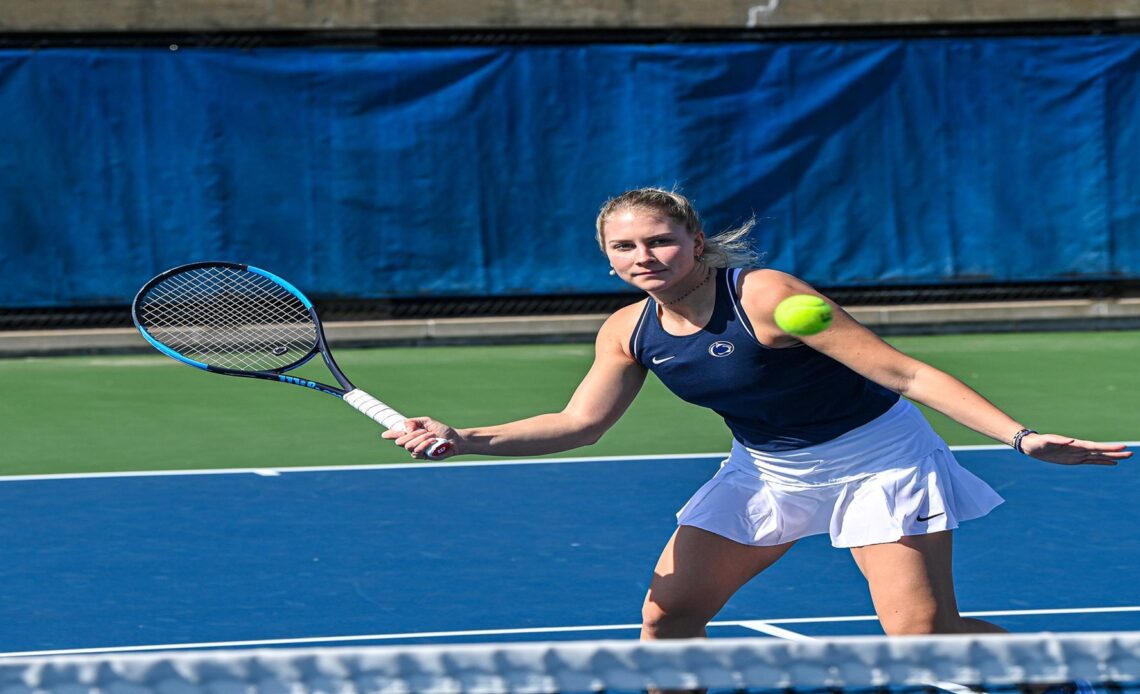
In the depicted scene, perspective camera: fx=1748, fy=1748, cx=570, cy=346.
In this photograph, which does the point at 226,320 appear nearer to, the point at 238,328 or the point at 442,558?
the point at 238,328

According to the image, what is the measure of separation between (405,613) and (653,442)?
11.2 feet

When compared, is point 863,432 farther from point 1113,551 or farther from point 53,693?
point 1113,551

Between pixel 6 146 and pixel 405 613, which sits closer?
pixel 405 613

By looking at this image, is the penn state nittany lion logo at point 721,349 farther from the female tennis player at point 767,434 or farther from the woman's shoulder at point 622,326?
the woman's shoulder at point 622,326

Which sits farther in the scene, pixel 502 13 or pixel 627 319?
pixel 502 13

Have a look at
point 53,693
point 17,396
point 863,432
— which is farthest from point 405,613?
point 17,396

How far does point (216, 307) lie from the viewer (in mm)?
9602

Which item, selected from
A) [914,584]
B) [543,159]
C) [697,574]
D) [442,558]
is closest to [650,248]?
[697,574]

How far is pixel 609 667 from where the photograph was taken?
2828 mm

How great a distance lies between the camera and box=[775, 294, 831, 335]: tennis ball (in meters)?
3.99

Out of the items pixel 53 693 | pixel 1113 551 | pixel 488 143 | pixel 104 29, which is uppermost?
pixel 104 29

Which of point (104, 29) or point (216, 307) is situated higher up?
point (104, 29)

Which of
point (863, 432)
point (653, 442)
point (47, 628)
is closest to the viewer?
point (863, 432)

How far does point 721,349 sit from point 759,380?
0.12 meters
